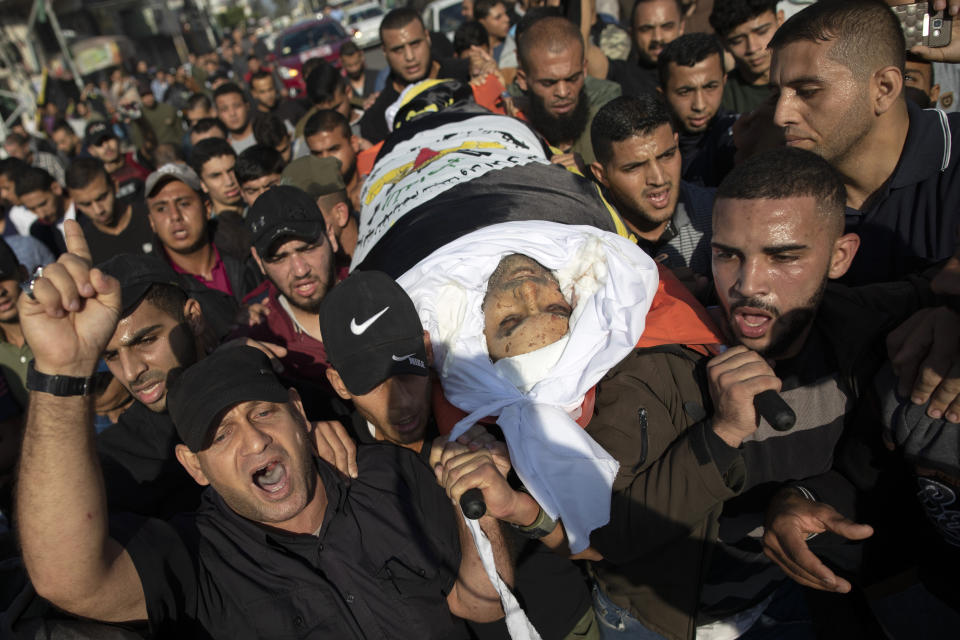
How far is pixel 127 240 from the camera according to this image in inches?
190

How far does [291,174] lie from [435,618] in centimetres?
308

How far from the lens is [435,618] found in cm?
212

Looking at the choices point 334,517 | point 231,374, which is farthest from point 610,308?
point 231,374

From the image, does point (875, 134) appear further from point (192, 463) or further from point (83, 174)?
point (83, 174)

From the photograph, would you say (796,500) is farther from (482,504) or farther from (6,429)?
(6,429)

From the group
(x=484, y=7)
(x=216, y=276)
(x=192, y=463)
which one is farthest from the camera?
(x=484, y=7)

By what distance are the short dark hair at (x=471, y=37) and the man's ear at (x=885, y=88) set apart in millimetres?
5725

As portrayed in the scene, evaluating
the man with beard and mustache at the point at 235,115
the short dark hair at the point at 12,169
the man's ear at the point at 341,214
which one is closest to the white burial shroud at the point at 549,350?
the man's ear at the point at 341,214

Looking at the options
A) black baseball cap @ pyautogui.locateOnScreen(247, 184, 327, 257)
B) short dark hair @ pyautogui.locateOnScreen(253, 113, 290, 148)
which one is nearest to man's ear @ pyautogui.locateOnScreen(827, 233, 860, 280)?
black baseball cap @ pyautogui.locateOnScreen(247, 184, 327, 257)

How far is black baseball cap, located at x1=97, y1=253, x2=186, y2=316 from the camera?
269cm

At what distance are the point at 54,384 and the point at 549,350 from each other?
4.96 ft

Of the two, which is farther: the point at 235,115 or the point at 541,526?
the point at 235,115

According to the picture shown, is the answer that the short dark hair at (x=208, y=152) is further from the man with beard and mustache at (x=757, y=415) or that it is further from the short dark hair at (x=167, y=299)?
the man with beard and mustache at (x=757, y=415)

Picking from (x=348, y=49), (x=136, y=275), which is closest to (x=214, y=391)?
(x=136, y=275)
